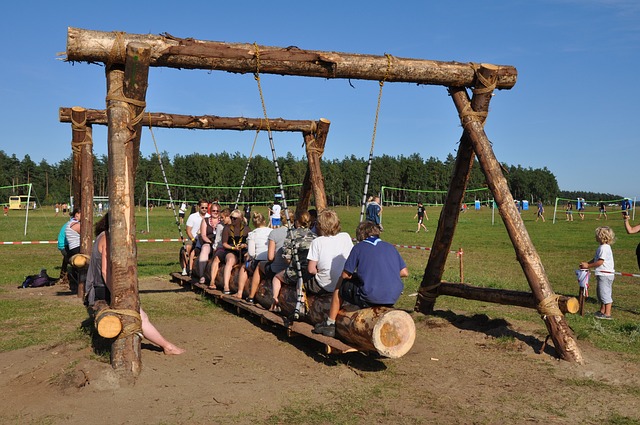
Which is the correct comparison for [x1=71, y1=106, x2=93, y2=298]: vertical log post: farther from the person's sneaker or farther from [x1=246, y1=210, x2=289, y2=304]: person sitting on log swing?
the person's sneaker

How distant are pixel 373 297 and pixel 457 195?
8.32ft

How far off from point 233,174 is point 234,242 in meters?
79.2

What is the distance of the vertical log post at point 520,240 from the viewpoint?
20.4 feet

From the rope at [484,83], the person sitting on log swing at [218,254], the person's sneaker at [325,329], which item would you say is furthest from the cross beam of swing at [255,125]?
the person's sneaker at [325,329]

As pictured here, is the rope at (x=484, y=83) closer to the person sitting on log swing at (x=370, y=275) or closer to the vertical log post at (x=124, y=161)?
the person sitting on log swing at (x=370, y=275)

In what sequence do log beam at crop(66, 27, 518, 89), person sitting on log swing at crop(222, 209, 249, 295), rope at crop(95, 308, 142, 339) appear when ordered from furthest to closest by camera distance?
person sitting on log swing at crop(222, 209, 249, 295), log beam at crop(66, 27, 518, 89), rope at crop(95, 308, 142, 339)

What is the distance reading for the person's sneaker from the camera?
607 cm

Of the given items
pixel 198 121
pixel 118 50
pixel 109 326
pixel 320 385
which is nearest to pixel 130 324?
pixel 109 326

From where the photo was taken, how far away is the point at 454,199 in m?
7.75

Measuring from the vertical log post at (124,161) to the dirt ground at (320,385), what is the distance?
794 millimetres

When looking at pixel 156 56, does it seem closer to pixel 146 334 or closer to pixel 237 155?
pixel 146 334

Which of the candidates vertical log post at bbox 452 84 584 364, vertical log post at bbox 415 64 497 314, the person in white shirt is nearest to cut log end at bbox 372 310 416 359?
vertical log post at bbox 452 84 584 364

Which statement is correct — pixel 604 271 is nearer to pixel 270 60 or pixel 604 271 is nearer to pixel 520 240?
pixel 520 240

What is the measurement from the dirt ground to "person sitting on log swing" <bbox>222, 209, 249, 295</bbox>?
8.07ft
